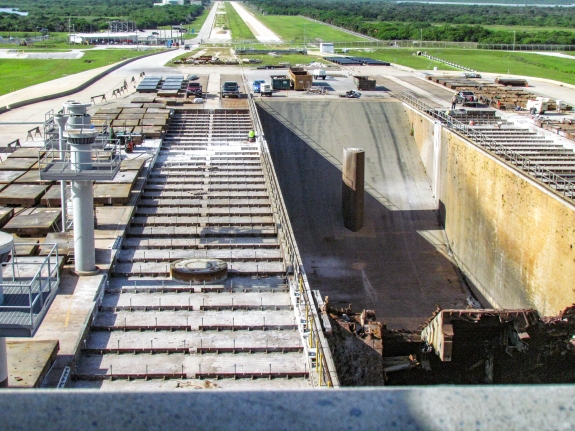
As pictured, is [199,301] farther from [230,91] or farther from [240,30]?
[240,30]

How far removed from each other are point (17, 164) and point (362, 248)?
16309 mm

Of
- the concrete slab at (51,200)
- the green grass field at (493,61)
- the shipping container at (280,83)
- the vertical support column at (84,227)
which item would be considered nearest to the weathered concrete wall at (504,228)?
the shipping container at (280,83)

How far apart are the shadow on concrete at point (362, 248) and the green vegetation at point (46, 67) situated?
29.4m

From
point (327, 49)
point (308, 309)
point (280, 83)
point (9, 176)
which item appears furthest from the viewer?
point (327, 49)

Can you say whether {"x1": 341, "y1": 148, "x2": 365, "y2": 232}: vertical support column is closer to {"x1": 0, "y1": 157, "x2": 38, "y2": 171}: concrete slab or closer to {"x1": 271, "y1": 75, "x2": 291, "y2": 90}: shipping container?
{"x1": 0, "y1": 157, "x2": 38, "y2": 171}: concrete slab

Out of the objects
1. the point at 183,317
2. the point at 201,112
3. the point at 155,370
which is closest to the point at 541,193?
the point at 183,317

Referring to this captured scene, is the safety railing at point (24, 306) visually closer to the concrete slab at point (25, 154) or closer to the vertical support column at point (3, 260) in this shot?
the vertical support column at point (3, 260)

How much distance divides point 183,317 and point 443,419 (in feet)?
46.5

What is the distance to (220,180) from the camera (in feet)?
93.2

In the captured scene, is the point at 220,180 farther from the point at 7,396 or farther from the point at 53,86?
the point at 53,86

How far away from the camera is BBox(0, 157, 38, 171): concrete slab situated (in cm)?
2880

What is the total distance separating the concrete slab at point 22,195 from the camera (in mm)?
24375

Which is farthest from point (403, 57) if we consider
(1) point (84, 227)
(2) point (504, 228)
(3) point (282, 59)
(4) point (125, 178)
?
(1) point (84, 227)

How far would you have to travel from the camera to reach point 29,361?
1296cm
